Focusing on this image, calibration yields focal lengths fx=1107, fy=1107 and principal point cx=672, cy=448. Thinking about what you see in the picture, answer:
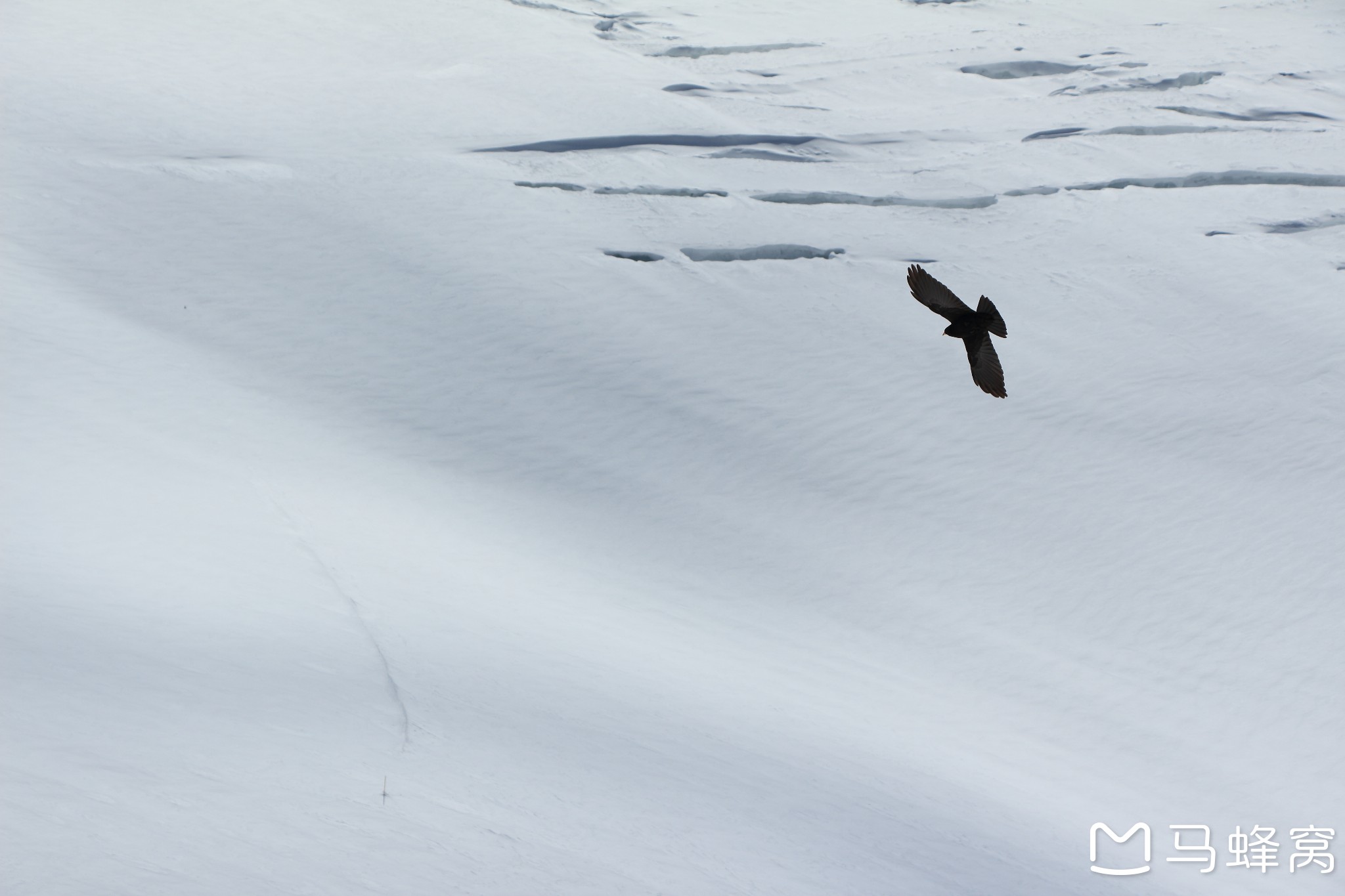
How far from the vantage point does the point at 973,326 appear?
5.08 metres

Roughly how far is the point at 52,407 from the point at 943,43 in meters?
13.4

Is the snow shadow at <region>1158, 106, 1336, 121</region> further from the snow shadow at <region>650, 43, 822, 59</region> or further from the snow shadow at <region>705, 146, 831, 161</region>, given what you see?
the snow shadow at <region>705, 146, 831, 161</region>

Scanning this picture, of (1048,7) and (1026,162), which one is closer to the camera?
(1026,162)

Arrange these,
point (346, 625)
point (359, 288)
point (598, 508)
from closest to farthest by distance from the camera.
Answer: point (346, 625), point (598, 508), point (359, 288)

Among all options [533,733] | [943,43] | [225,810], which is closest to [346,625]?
[533,733]

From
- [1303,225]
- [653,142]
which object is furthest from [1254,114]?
[653,142]

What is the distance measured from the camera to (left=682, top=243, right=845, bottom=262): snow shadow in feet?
36.5

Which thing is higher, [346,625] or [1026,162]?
[1026,162]

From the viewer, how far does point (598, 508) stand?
8523 mm

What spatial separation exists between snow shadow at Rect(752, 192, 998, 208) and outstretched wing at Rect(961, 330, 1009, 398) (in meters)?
7.27

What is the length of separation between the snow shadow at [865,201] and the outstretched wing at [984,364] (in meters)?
7.27

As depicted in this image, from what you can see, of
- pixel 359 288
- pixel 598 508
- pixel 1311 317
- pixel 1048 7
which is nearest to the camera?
pixel 598 508

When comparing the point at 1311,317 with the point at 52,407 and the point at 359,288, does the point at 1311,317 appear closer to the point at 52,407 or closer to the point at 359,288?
the point at 359,288

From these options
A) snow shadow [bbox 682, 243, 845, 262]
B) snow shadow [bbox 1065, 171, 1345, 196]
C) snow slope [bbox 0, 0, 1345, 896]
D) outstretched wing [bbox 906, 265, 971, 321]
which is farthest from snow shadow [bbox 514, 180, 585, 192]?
outstretched wing [bbox 906, 265, 971, 321]
